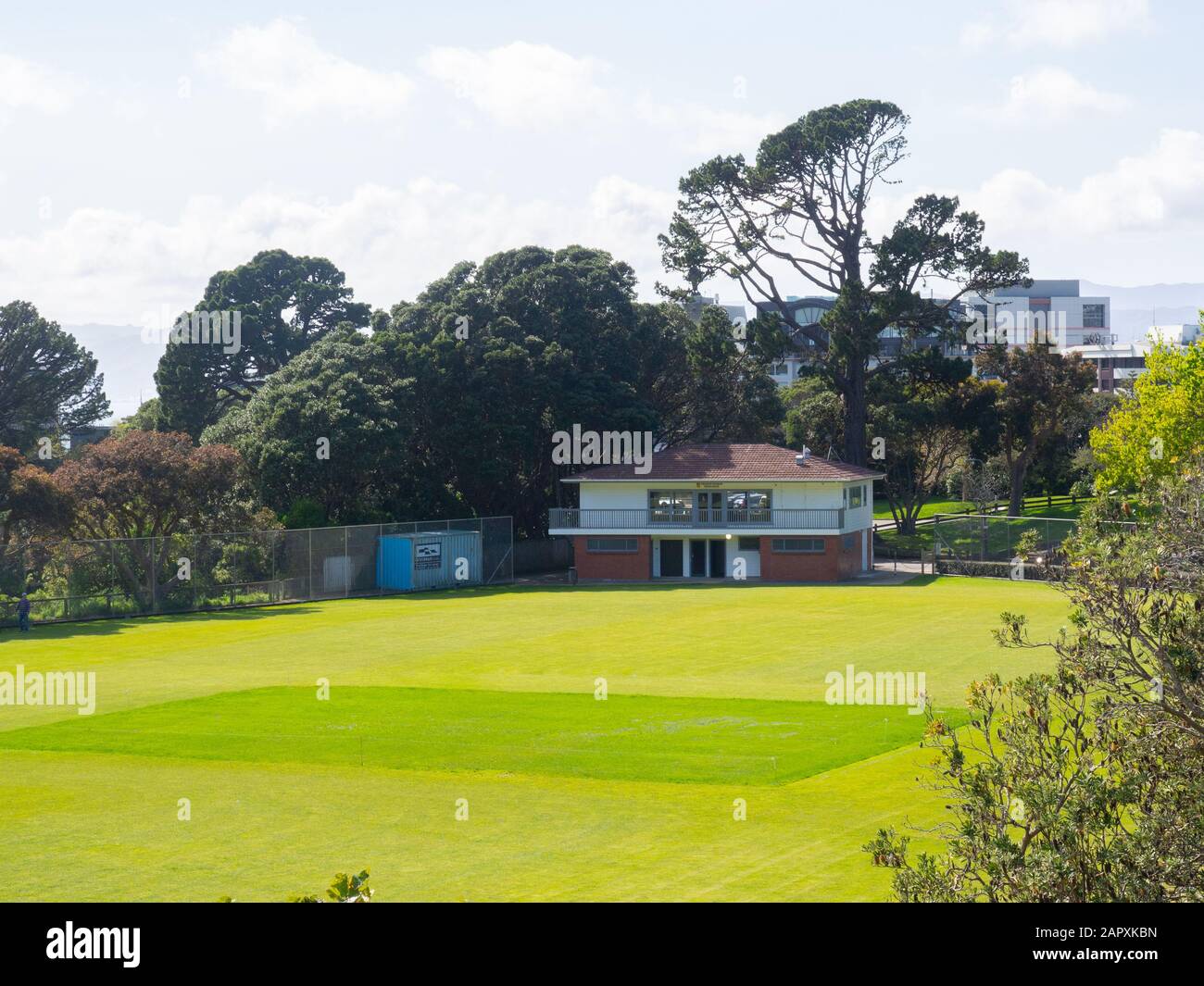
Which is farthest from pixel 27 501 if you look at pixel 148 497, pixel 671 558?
pixel 671 558

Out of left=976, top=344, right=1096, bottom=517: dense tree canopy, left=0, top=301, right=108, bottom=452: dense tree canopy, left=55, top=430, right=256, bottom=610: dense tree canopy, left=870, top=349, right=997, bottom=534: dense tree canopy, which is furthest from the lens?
left=0, top=301, right=108, bottom=452: dense tree canopy

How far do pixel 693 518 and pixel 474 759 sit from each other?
46.0 metres

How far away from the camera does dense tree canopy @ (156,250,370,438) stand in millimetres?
95875

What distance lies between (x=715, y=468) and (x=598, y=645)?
28755mm

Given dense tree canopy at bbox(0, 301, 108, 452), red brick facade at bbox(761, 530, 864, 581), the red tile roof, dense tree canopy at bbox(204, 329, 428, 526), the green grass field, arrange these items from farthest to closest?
dense tree canopy at bbox(0, 301, 108, 452) → the red tile roof → red brick facade at bbox(761, 530, 864, 581) → dense tree canopy at bbox(204, 329, 428, 526) → the green grass field

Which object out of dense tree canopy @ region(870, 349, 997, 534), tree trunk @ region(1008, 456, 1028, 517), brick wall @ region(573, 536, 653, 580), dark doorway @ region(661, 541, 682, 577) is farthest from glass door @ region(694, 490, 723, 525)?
tree trunk @ region(1008, 456, 1028, 517)

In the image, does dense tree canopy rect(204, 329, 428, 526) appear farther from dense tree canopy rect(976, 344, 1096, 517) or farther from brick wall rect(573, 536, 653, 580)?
dense tree canopy rect(976, 344, 1096, 517)

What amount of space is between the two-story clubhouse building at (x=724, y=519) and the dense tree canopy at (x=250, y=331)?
3632cm

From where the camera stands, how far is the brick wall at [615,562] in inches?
2746

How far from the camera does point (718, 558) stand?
6944cm

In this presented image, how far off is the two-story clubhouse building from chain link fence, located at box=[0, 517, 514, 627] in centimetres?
491

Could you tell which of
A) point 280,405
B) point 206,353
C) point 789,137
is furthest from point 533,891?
point 206,353

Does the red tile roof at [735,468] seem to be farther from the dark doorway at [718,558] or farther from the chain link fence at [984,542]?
Answer: the chain link fence at [984,542]

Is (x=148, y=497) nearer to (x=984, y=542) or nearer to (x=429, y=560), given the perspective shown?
(x=429, y=560)
